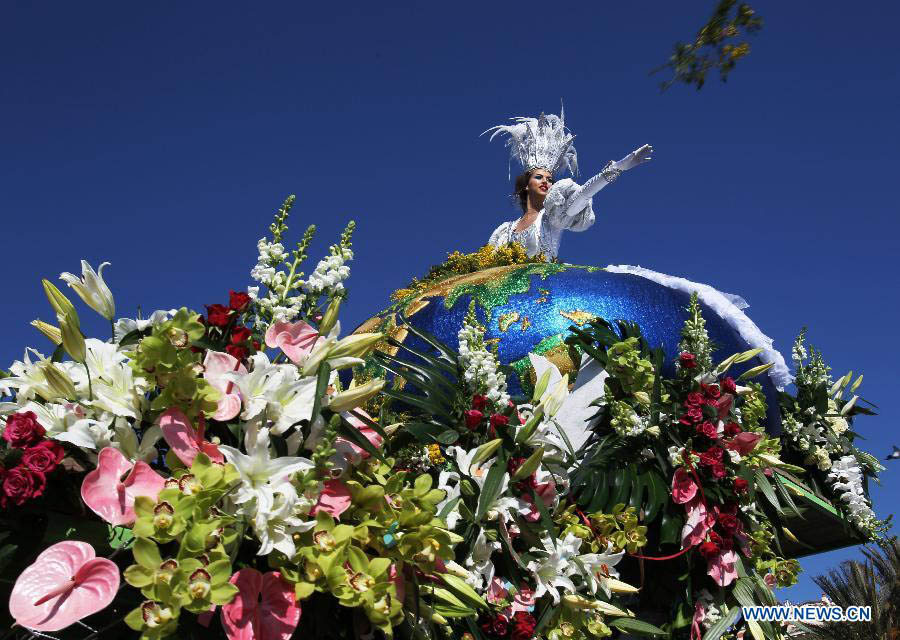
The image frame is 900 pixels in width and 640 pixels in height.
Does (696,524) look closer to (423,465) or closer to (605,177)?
(423,465)

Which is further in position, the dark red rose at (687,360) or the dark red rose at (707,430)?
the dark red rose at (687,360)

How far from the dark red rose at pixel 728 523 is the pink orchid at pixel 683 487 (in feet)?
0.53

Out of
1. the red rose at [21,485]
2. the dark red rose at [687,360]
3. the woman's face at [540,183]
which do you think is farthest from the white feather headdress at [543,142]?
the red rose at [21,485]

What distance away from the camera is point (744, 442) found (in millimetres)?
3611

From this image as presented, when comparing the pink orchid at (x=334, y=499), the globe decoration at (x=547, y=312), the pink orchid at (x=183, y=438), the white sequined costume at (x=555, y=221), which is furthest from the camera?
the white sequined costume at (x=555, y=221)

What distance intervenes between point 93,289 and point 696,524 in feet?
8.33

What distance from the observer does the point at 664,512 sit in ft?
11.3

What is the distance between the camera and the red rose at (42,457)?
1805mm

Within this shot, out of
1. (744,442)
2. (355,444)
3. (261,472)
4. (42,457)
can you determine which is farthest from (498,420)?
(42,457)

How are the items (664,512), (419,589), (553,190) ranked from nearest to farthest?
(419,589)
(664,512)
(553,190)

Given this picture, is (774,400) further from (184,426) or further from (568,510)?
(184,426)

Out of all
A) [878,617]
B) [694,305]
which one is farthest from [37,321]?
[878,617]

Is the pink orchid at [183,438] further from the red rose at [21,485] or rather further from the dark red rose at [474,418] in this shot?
the dark red rose at [474,418]

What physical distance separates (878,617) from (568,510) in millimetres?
7845
